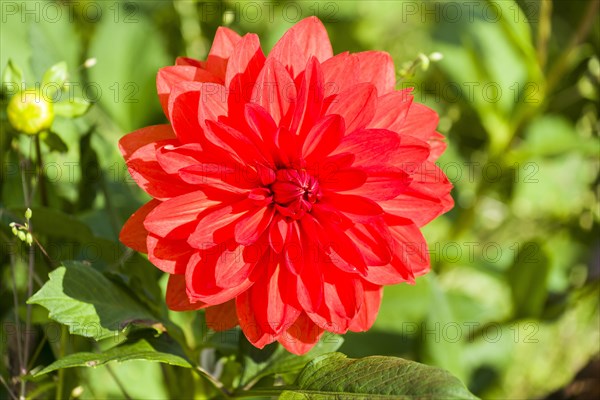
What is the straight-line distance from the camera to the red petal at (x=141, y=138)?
2.36 feet

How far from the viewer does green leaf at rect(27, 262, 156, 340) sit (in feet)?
2.35

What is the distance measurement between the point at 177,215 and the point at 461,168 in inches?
35.7

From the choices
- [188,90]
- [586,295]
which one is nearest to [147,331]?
[188,90]

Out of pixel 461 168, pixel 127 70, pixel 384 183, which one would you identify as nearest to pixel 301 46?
pixel 384 183

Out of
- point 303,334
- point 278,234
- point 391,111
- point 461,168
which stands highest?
point 391,111

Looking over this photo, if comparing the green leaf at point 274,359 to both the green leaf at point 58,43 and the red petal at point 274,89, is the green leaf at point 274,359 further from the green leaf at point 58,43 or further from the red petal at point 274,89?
the green leaf at point 58,43

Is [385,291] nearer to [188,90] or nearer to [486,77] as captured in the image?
[486,77]

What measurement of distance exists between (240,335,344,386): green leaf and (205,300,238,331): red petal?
0.08 metres

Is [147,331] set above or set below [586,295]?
above

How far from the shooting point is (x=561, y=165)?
162cm

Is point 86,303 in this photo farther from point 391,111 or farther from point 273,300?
point 391,111

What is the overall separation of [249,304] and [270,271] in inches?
1.6

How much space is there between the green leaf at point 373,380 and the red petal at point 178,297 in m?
0.13

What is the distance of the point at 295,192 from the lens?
717 mm
